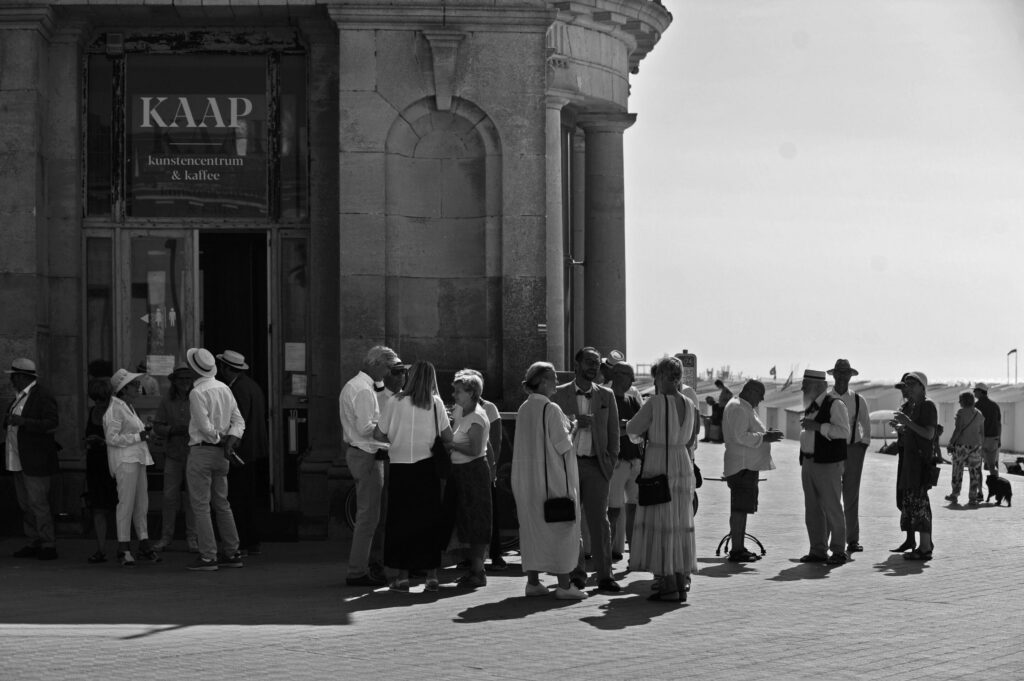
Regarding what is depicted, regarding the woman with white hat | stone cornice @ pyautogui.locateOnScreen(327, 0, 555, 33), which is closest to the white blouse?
the woman with white hat

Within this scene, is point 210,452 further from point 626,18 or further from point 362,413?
point 626,18

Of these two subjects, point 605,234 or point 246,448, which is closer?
point 246,448

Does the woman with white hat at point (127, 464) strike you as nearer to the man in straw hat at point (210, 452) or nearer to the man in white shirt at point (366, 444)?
the man in straw hat at point (210, 452)

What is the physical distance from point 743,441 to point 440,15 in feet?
17.2

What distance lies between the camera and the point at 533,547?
11766 millimetres

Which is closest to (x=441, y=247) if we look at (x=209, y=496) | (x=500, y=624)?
(x=209, y=496)

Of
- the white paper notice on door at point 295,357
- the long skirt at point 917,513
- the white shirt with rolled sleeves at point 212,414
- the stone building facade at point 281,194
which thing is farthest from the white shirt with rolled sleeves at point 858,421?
the white shirt with rolled sleeves at point 212,414

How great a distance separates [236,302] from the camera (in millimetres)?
17062

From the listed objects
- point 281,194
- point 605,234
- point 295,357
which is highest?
point 605,234

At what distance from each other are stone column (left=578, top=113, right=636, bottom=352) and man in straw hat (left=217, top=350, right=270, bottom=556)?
15.1 m

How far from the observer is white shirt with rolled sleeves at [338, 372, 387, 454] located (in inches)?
496

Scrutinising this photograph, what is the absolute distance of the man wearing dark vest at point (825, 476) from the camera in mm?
14484

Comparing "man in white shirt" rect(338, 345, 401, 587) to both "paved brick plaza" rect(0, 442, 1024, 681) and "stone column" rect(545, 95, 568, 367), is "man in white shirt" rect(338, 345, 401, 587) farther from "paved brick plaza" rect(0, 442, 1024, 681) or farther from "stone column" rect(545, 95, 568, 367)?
"stone column" rect(545, 95, 568, 367)

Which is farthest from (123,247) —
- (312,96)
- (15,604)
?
(15,604)
